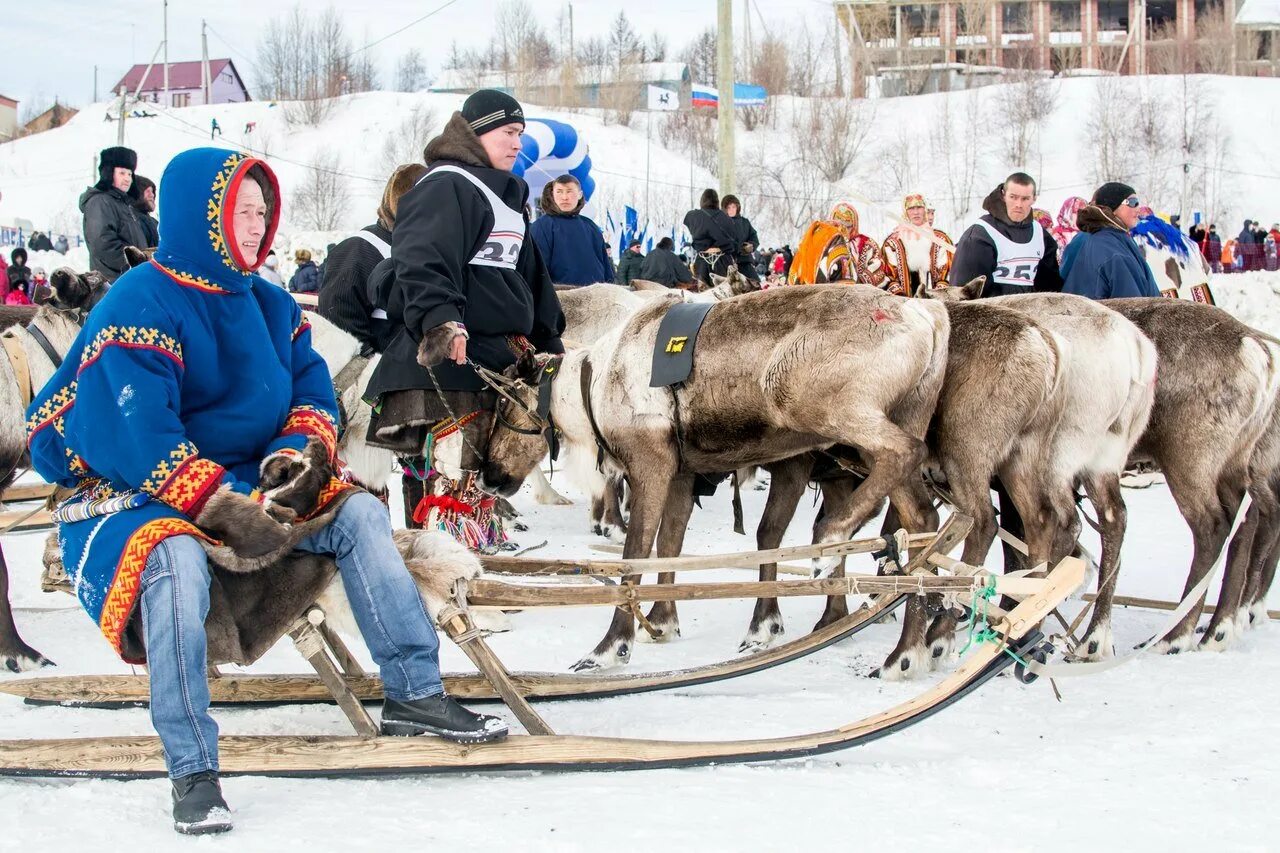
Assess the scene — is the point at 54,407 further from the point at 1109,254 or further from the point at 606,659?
the point at 1109,254

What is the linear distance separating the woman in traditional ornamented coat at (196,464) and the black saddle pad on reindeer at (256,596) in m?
0.02

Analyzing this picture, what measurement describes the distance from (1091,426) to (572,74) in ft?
171

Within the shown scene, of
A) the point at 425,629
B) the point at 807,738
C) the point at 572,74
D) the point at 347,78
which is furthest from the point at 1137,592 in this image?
the point at 347,78

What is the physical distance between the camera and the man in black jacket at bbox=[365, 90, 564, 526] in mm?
4797

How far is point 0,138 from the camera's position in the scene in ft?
206

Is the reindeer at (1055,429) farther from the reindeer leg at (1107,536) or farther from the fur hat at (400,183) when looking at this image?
the fur hat at (400,183)

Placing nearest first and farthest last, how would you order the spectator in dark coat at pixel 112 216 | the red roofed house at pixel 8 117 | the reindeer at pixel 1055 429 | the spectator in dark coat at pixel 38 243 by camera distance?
the reindeer at pixel 1055 429 < the spectator in dark coat at pixel 112 216 < the spectator in dark coat at pixel 38 243 < the red roofed house at pixel 8 117

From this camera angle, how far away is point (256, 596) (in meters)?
3.10

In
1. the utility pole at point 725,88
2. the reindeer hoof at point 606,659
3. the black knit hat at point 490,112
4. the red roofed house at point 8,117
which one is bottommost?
the reindeer hoof at point 606,659

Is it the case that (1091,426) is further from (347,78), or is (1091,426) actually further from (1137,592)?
(347,78)

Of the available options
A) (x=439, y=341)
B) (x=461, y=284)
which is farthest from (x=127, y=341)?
(x=461, y=284)

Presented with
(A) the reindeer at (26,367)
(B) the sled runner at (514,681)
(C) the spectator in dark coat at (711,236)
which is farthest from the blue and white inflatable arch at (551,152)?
(B) the sled runner at (514,681)

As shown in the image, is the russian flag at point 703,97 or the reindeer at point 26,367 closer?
the reindeer at point 26,367

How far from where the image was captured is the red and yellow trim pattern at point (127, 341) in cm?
294
